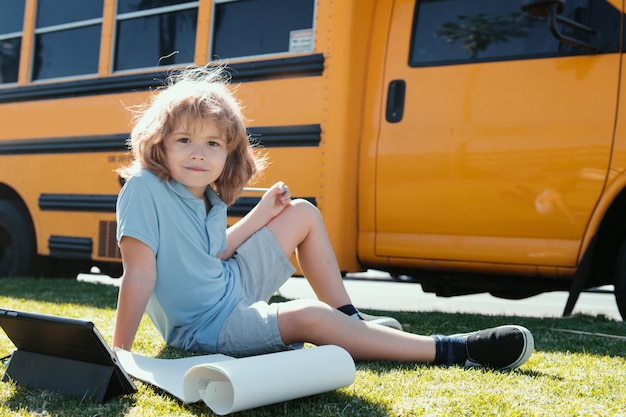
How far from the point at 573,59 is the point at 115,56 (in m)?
2.50

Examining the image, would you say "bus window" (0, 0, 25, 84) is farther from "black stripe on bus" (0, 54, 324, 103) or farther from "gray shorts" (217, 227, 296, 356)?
"gray shorts" (217, 227, 296, 356)

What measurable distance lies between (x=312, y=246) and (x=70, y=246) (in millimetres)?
2386

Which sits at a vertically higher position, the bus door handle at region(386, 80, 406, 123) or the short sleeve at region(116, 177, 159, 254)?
the bus door handle at region(386, 80, 406, 123)

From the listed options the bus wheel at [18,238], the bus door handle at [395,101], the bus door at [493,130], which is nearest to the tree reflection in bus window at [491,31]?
the bus door at [493,130]

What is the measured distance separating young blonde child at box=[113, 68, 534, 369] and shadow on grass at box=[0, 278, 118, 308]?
1369 millimetres

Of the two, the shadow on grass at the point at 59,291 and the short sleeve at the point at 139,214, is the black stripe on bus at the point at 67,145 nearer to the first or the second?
the shadow on grass at the point at 59,291

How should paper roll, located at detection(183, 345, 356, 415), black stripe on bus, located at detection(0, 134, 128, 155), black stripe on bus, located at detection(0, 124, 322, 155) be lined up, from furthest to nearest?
1. black stripe on bus, located at detection(0, 134, 128, 155)
2. black stripe on bus, located at detection(0, 124, 322, 155)
3. paper roll, located at detection(183, 345, 356, 415)

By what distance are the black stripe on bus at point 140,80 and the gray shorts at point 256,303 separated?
1424 mm

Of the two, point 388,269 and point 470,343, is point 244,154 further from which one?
point 388,269

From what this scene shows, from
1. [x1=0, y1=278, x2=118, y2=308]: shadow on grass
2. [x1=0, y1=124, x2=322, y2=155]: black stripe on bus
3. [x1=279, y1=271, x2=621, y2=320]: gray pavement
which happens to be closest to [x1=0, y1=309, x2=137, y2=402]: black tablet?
[x1=0, y1=278, x2=118, y2=308]: shadow on grass

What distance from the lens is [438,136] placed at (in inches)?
134

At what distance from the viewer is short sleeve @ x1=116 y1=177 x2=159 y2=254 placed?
2.11 metres

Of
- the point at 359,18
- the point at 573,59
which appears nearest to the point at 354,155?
the point at 359,18

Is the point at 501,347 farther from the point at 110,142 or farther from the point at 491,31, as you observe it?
the point at 110,142
